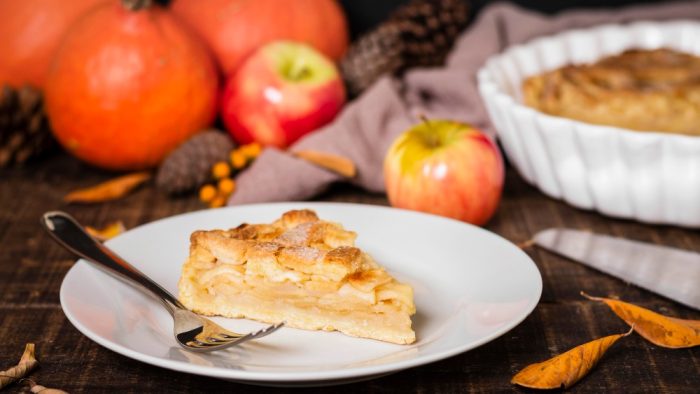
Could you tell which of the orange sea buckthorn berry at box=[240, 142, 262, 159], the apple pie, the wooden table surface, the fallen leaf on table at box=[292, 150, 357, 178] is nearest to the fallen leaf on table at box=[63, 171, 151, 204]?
the wooden table surface

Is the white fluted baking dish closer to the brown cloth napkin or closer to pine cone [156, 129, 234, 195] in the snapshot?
the brown cloth napkin

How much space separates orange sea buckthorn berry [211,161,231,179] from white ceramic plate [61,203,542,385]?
0.35 metres

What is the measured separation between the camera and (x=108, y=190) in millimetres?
1857

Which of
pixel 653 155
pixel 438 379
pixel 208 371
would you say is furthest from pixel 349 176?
pixel 208 371

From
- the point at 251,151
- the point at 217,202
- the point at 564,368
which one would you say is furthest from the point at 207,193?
the point at 564,368

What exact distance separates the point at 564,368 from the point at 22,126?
1.46m

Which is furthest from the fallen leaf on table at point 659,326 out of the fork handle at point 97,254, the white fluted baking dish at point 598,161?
the fork handle at point 97,254

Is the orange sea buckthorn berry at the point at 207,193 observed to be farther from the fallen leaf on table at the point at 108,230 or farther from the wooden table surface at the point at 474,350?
the fallen leaf on table at the point at 108,230

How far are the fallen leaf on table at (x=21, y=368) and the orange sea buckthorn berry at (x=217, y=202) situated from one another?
2.09ft

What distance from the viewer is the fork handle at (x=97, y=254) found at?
1238mm

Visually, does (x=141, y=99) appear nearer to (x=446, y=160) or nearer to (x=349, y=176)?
(x=349, y=176)

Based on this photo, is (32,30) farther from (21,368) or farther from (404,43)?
(21,368)

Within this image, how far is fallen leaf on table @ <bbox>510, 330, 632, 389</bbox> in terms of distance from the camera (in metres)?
1.10

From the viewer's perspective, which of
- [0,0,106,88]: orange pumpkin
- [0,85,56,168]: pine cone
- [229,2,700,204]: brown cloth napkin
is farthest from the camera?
[0,0,106,88]: orange pumpkin
